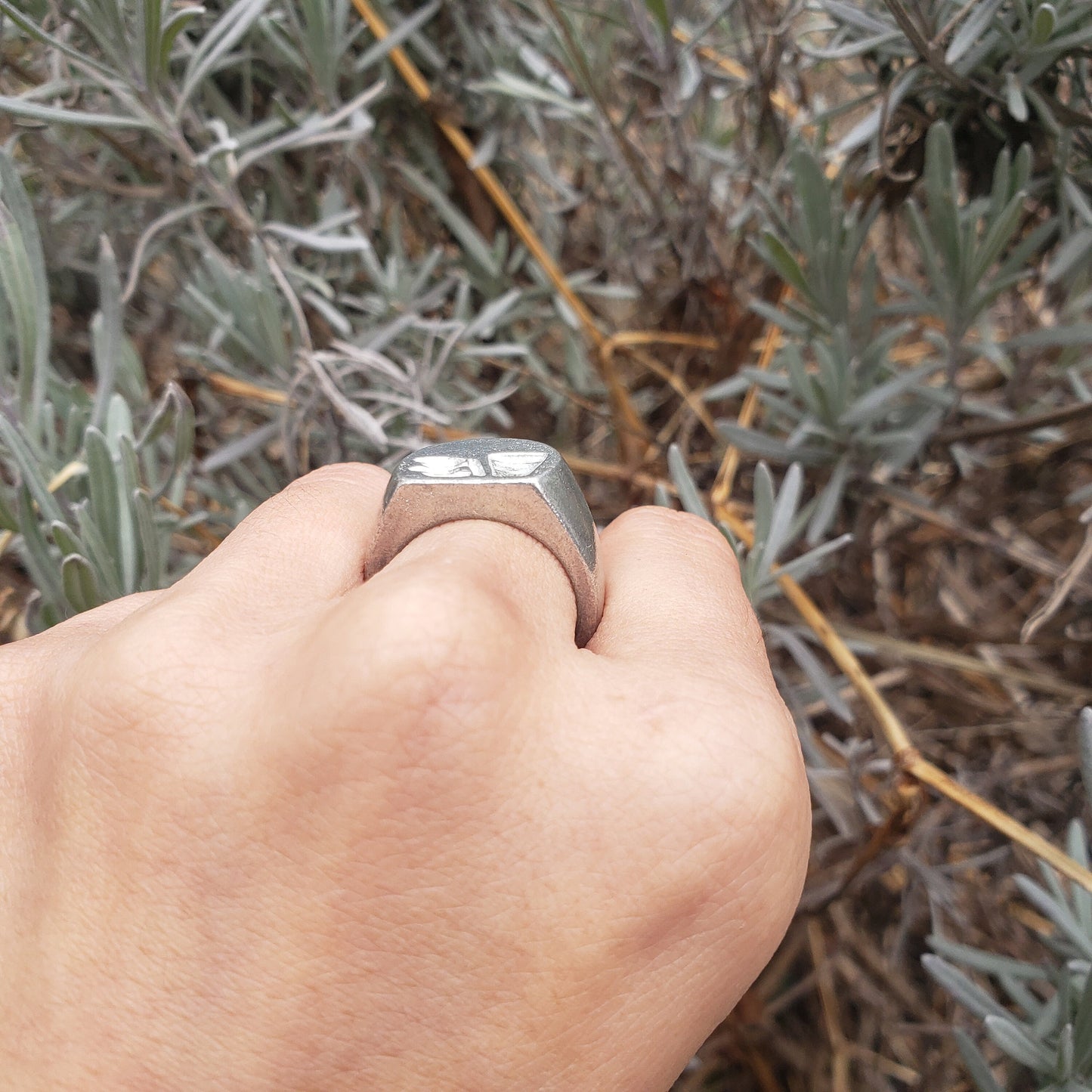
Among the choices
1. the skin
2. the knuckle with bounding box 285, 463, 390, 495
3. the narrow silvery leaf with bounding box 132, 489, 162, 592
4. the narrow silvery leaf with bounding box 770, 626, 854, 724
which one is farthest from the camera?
the narrow silvery leaf with bounding box 770, 626, 854, 724

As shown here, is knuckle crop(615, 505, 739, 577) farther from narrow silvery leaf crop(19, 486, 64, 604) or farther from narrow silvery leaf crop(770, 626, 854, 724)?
narrow silvery leaf crop(19, 486, 64, 604)

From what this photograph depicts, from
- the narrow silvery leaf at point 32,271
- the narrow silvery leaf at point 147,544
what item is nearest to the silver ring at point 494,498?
the narrow silvery leaf at point 147,544

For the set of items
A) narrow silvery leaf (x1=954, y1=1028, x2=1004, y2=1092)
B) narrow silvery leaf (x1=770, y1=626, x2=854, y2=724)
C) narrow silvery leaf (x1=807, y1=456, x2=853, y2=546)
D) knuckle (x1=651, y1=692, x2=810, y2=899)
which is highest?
knuckle (x1=651, y1=692, x2=810, y2=899)

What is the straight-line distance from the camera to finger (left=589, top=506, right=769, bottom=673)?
0.44 m

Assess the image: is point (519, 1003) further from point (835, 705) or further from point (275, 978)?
point (835, 705)

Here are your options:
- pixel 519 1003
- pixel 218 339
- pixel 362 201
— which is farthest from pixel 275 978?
pixel 362 201

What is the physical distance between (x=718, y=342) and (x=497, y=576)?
0.71 meters

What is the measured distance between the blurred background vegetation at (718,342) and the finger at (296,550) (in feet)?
0.63

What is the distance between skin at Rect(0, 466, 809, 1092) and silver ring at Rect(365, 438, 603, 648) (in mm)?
21

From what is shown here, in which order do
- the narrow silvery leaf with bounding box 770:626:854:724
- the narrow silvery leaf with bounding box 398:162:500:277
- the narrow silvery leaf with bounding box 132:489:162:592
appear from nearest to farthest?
the narrow silvery leaf with bounding box 132:489:162:592, the narrow silvery leaf with bounding box 770:626:854:724, the narrow silvery leaf with bounding box 398:162:500:277

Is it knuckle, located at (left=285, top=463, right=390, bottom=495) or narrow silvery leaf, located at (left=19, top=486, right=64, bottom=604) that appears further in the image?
narrow silvery leaf, located at (left=19, top=486, right=64, bottom=604)

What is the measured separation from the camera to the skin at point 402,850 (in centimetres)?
37

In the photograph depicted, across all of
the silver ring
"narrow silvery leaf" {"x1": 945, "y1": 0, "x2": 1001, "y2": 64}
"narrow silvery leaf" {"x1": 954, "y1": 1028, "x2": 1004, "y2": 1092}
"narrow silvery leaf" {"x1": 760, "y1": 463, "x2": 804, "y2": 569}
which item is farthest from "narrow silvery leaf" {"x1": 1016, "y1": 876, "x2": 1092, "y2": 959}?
"narrow silvery leaf" {"x1": 945, "y1": 0, "x2": 1001, "y2": 64}

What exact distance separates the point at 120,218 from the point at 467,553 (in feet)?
2.59
